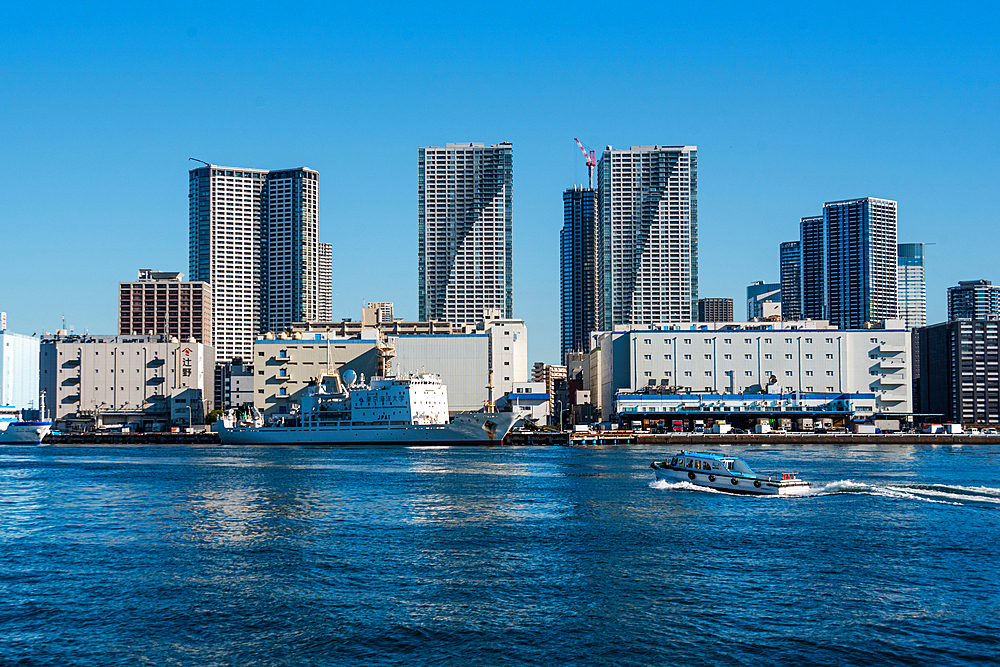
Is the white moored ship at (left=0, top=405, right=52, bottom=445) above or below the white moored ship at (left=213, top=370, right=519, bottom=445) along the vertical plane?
below

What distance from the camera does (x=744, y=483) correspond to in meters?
52.1

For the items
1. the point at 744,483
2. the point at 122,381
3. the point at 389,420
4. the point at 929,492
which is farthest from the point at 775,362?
the point at 122,381

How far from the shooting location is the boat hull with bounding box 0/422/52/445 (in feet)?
461

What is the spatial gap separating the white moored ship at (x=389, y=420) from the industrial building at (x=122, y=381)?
69.1 meters

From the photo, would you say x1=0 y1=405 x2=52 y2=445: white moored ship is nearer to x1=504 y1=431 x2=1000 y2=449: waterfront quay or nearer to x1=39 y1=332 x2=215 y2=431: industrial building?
x1=39 y1=332 x2=215 y2=431: industrial building

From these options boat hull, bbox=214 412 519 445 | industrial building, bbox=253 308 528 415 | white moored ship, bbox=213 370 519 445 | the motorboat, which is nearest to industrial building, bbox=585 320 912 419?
industrial building, bbox=253 308 528 415

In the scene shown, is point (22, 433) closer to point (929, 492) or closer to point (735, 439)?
point (735, 439)

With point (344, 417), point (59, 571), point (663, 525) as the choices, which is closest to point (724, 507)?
point (663, 525)

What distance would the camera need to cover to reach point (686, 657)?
21.3 metres

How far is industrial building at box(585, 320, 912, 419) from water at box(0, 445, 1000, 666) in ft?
309

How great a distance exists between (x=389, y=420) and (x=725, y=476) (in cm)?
7410

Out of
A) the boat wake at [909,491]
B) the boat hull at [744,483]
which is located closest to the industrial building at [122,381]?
the boat hull at [744,483]

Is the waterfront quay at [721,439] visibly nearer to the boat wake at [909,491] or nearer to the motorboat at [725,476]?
the motorboat at [725,476]

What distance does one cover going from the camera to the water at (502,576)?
22.2m
